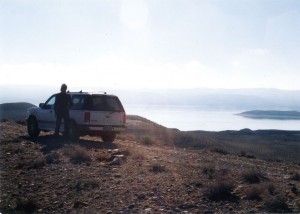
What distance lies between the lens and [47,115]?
19.2m

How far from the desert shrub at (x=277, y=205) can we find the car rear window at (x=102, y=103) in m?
10.1

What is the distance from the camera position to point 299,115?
174000 millimetres

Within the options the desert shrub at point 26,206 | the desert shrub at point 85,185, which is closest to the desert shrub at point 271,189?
the desert shrub at point 85,185

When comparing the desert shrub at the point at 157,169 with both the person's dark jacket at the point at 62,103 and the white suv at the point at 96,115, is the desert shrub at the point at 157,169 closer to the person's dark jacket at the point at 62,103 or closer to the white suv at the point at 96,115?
the white suv at the point at 96,115

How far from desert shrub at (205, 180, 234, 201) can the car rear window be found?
8913 mm

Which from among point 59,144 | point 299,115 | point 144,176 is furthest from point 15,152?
point 299,115

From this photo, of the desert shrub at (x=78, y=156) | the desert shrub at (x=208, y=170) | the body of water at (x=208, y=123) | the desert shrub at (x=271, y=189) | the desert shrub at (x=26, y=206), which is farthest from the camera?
the body of water at (x=208, y=123)

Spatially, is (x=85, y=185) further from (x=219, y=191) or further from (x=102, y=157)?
(x=102, y=157)

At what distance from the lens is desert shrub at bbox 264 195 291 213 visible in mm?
8500

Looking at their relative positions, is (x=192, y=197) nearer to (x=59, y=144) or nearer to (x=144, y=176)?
(x=144, y=176)

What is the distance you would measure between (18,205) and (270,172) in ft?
22.7

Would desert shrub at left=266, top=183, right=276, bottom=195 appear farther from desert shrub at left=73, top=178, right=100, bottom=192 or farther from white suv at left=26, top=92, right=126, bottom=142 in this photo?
white suv at left=26, top=92, right=126, bottom=142

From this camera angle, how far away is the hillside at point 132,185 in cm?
888

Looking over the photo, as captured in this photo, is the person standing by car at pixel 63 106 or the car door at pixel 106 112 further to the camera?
the car door at pixel 106 112
